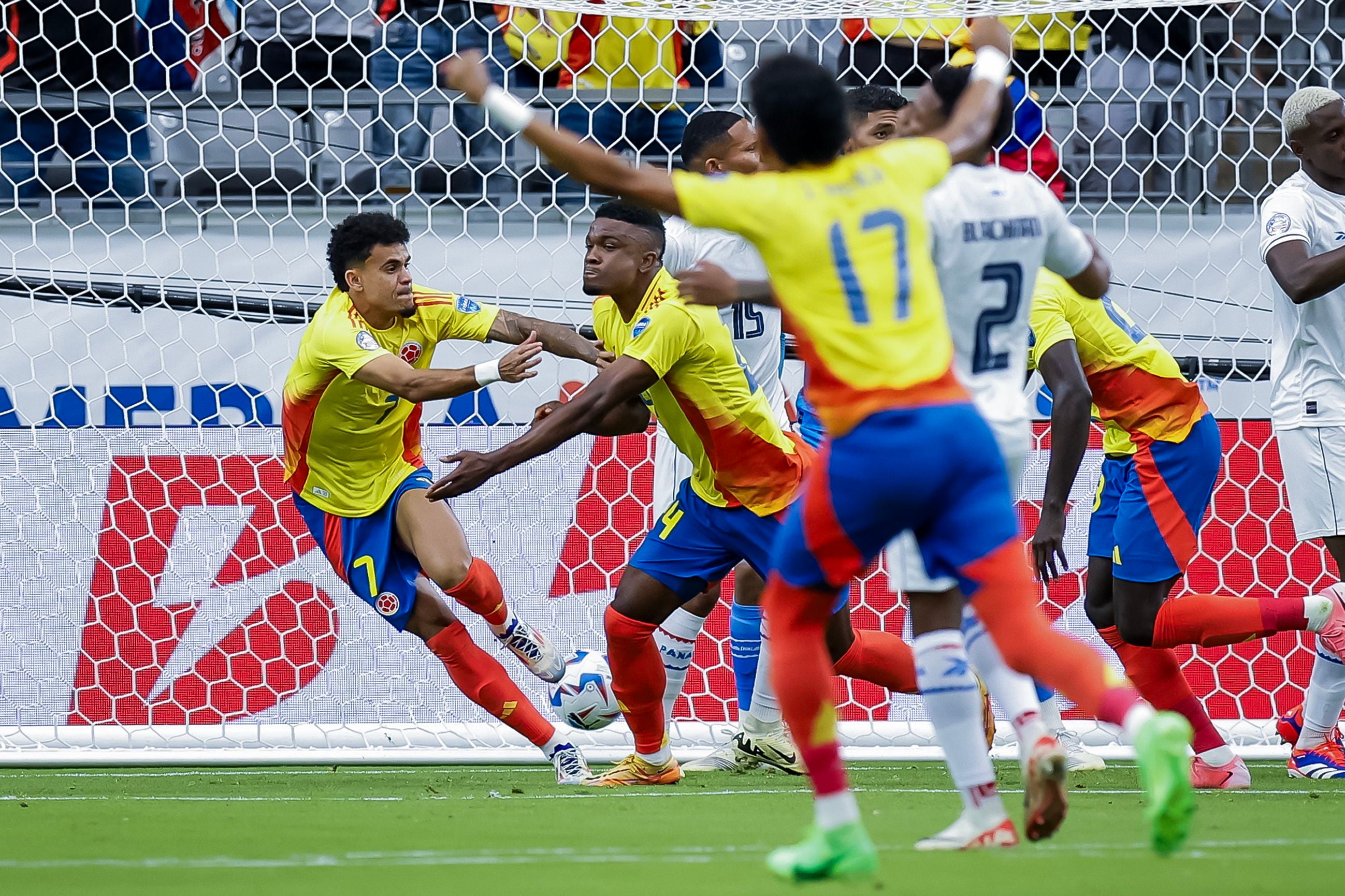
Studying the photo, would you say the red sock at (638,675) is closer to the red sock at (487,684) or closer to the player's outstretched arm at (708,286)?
the red sock at (487,684)

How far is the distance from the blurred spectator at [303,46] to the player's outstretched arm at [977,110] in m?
4.56

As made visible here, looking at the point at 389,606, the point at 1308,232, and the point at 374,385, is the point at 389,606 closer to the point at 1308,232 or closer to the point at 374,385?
the point at 374,385

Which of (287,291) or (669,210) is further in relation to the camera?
(287,291)

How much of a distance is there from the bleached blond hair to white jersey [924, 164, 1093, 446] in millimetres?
2180

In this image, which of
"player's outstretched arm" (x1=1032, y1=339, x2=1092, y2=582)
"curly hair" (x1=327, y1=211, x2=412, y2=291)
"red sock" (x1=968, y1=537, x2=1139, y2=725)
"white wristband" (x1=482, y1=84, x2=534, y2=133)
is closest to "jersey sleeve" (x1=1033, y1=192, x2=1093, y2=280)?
"red sock" (x1=968, y1=537, x2=1139, y2=725)

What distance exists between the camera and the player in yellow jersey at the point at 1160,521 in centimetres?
512

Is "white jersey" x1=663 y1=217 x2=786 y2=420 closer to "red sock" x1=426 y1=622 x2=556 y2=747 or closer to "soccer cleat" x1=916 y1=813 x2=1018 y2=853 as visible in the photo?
"red sock" x1=426 y1=622 x2=556 y2=747

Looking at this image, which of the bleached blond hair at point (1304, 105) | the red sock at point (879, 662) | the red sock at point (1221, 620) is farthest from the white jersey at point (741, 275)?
the bleached blond hair at point (1304, 105)

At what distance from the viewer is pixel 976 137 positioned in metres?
3.24

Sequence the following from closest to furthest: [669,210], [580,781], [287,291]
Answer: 1. [669,210]
2. [580,781]
3. [287,291]

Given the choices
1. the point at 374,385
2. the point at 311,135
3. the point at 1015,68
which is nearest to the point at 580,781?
the point at 374,385

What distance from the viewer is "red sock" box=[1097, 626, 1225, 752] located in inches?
205

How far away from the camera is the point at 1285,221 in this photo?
5.06m

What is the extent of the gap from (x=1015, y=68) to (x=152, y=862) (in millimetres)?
5985
